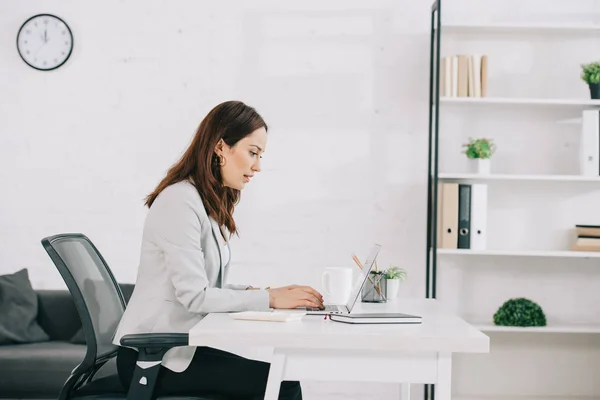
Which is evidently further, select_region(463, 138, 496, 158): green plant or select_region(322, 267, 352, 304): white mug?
select_region(463, 138, 496, 158): green plant

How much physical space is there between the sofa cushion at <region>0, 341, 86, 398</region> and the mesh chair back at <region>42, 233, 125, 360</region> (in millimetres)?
1026

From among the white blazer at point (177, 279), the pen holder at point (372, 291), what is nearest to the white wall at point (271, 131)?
the pen holder at point (372, 291)

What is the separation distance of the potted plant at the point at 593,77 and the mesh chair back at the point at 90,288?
93.0 inches

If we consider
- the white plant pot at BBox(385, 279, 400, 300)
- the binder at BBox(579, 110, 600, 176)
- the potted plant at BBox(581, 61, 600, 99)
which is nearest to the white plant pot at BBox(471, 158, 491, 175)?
the binder at BBox(579, 110, 600, 176)

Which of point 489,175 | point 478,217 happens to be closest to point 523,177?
point 489,175

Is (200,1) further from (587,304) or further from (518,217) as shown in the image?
(587,304)

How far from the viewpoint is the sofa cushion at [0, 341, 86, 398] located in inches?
124

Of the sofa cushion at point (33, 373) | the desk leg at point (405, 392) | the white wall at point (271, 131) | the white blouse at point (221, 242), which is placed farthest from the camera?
the white wall at point (271, 131)

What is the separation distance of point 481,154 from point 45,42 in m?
2.12

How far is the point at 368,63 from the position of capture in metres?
3.81

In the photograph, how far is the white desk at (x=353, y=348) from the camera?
157cm

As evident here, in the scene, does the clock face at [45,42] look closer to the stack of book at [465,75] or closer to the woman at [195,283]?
the stack of book at [465,75]

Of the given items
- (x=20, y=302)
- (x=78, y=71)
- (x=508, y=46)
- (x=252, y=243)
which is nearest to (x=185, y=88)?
(x=78, y=71)

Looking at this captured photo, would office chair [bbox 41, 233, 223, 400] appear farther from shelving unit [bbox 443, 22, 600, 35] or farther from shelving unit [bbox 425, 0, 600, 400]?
shelving unit [bbox 443, 22, 600, 35]
